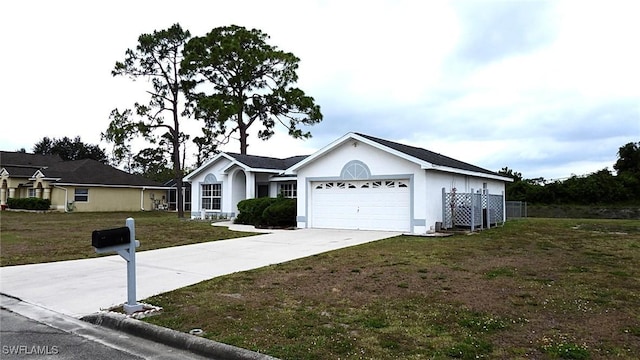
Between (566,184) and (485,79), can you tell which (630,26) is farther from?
(566,184)

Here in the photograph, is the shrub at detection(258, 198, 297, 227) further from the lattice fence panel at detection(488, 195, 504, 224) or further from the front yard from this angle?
the front yard

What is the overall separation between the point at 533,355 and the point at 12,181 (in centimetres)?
4757

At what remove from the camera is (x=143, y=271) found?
359 inches

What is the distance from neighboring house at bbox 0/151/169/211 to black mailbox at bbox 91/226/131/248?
34.6 m

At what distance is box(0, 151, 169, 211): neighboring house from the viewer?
36688 mm

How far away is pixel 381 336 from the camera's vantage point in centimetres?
490

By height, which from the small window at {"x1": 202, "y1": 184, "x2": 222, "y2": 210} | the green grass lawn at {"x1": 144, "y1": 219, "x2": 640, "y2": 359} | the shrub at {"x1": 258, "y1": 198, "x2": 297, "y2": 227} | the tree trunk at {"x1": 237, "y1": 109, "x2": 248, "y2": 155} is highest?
the tree trunk at {"x1": 237, "y1": 109, "x2": 248, "y2": 155}

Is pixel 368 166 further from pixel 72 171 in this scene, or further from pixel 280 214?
pixel 72 171

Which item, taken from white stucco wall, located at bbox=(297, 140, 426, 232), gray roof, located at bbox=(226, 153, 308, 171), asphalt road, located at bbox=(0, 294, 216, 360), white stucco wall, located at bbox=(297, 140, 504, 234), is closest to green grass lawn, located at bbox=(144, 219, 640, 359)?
asphalt road, located at bbox=(0, 294, 216, 360)

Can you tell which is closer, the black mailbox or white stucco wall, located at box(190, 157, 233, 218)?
the black mailbox

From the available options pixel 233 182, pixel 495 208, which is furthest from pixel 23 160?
pixel 495 208

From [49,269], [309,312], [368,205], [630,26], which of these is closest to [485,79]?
[630,26]

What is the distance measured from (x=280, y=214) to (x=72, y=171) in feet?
88.4

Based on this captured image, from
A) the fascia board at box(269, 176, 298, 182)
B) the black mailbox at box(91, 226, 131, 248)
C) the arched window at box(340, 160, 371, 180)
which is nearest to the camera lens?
the black mailbox at box(91, 226, 131, 248)
